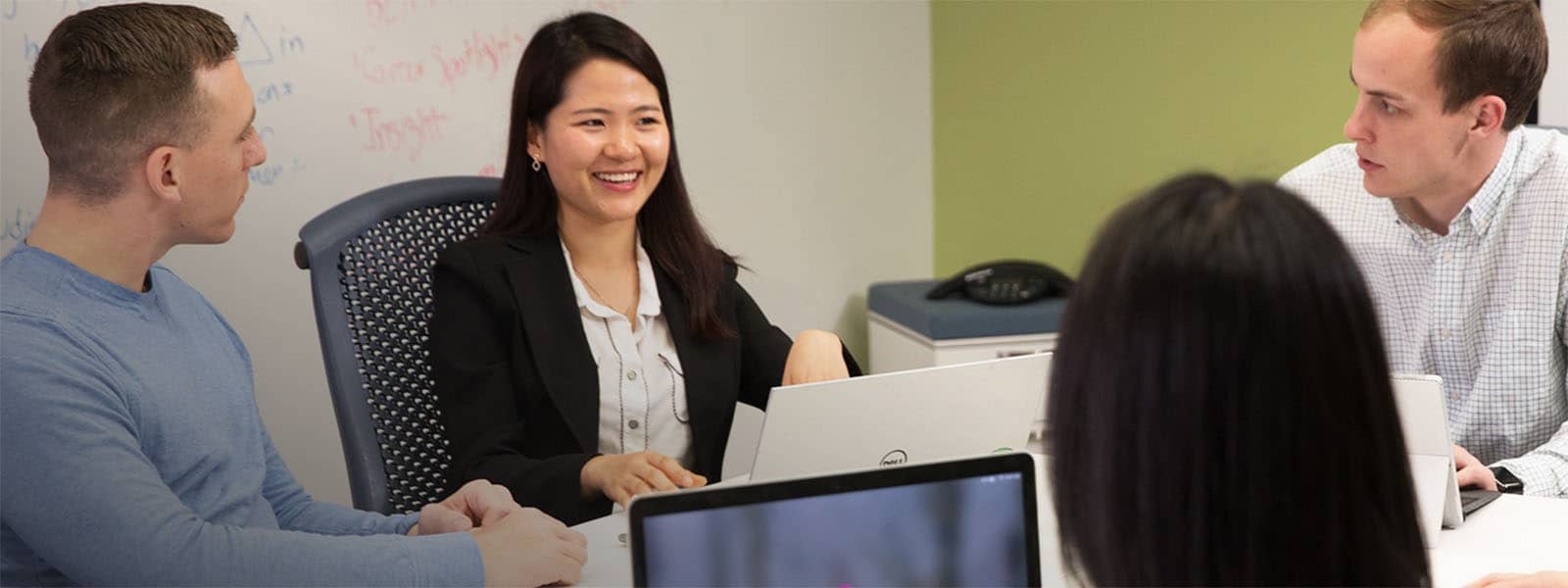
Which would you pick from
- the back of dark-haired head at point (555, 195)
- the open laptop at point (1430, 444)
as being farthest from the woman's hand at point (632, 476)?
the open laptop at point (1430, 444)

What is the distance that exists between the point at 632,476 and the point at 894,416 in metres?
0.34

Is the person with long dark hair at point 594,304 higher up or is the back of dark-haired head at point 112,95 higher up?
the back of dark-haired head at point 112,95

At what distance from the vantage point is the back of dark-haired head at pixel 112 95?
137cm

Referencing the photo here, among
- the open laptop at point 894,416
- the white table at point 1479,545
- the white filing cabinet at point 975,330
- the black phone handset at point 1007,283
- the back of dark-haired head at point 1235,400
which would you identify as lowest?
the white filing cabinet at point 975,330

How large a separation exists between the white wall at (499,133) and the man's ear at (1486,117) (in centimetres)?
161

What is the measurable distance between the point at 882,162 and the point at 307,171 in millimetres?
1470

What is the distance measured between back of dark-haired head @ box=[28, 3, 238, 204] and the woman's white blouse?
2.10ft

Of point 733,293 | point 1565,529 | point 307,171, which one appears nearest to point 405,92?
point 307,171

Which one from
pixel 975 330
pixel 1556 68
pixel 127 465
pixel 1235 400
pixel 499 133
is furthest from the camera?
pixel 975 330

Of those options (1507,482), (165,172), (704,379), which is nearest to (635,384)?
(704,379)

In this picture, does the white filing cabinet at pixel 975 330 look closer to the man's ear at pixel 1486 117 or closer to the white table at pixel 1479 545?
the man's ear at pixel 1486 117

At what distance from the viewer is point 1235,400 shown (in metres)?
0.65

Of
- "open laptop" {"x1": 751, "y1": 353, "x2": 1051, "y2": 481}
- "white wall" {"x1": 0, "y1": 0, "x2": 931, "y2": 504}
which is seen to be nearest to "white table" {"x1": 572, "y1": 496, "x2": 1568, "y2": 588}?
"open laptop" {"x1": 751, "y1": 353, "x2": 1051, "y2": 481}

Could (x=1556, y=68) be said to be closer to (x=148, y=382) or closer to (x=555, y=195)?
(x=555, y=195)
